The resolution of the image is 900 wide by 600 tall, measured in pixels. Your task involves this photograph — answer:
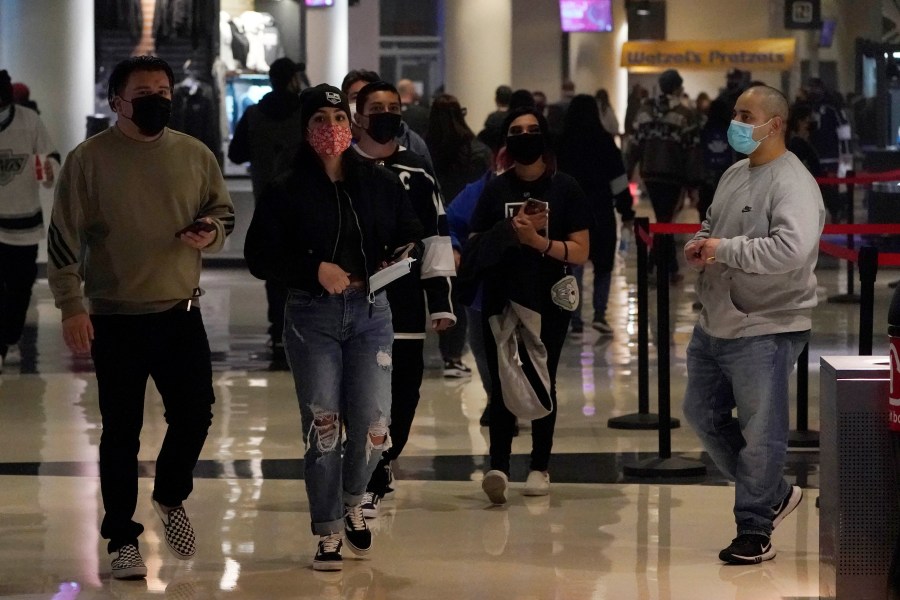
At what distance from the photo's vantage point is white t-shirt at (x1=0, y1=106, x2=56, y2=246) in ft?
37.4

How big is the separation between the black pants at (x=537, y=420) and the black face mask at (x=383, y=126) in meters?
0.99

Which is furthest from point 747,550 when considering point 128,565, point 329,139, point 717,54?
point 717,54

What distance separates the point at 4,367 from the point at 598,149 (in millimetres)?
4589

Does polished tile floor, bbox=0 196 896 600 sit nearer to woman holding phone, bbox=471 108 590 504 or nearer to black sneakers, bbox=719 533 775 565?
black sneakers, bbox=719 533 775 565

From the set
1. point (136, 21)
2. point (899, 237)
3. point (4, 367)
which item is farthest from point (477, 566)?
point (136, 21)

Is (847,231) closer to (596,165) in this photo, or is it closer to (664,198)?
(596,165)

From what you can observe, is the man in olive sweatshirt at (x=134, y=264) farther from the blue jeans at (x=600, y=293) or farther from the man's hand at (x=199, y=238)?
the blue jeans at (x=600, y=293)

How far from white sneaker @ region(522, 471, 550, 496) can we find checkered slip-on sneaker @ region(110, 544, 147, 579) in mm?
2029

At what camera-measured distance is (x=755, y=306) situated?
606 centimetres

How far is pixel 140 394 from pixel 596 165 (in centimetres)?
714

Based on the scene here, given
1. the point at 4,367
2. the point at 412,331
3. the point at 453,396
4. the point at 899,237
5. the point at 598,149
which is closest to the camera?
the point at 412,331

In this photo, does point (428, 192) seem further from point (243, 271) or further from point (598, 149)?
point (243, 271)

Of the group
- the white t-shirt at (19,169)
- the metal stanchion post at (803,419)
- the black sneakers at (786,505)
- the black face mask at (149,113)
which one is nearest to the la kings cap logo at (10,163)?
the white t-shirt at (19,169)

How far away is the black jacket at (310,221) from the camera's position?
5.96 meters
